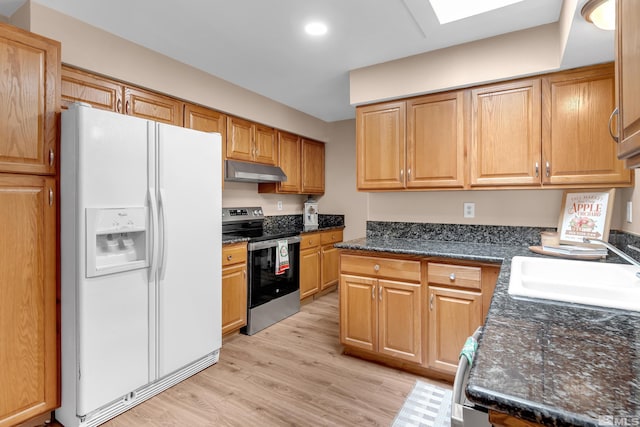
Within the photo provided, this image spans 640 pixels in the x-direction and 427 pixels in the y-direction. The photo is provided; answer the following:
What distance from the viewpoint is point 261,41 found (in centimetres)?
236

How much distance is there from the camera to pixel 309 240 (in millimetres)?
3891

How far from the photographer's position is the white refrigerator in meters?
1.75

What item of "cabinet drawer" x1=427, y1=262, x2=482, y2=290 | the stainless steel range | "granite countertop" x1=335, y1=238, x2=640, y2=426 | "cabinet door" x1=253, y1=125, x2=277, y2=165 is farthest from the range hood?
"granite countertop" x1=335, y1=238, x2=640, y2=426

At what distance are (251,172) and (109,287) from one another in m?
1.78

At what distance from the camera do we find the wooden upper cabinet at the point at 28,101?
1.62 metres

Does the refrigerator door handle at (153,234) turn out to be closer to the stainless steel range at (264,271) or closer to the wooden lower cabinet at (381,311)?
the stainless steel range at (264,271)

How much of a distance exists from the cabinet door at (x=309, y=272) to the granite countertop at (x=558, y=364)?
2.82 meters

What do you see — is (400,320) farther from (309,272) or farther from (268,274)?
(309,272)

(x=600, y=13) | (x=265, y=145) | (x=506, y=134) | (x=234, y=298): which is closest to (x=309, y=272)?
(x=234, y=298)

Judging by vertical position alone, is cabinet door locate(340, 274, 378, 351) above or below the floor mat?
above

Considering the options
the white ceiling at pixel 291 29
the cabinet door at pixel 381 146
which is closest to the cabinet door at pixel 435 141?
the cabinet door at pixel 381 146

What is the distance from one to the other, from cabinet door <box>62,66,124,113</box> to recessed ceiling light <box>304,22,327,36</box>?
1.40 m

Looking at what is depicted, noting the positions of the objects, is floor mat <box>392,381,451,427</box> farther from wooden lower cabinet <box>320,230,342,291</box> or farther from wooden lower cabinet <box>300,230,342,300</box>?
wooden lower cabinet <box>320,230,342,291</box>

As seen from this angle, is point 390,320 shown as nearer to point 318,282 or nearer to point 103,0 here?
point 318,282
